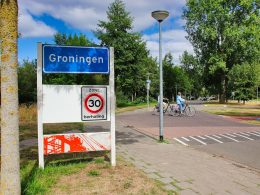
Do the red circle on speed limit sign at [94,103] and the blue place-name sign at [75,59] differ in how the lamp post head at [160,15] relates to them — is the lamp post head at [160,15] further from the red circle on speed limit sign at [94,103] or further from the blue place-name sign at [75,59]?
the red circle on speed limit sign at [94,103]

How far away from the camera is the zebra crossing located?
417 inches

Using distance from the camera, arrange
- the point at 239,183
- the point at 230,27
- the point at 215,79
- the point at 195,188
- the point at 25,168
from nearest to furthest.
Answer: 1. the point at 195,188
2. the point at 239,183
3. the point at 25,168
4. the point at 230,27
5. the point at 215,79

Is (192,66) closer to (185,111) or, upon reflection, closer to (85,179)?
(185,111)

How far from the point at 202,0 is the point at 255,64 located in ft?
41.0

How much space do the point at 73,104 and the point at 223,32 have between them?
3976 cm

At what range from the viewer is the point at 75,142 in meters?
6.30

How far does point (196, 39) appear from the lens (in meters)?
46.3

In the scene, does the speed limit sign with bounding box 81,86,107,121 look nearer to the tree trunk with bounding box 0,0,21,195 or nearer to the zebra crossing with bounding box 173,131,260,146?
the tree trunk with bounding box 0,0,21,195

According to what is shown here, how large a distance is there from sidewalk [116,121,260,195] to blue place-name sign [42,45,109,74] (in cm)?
231

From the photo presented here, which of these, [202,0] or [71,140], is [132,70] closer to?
[202,0]

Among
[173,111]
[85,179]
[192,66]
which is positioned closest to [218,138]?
[85,179]

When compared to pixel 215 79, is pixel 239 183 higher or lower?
lower

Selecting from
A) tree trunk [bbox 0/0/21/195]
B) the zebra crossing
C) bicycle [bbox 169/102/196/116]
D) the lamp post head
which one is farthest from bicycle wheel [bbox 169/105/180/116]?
tree trunk [bbox 0/0/21/195]

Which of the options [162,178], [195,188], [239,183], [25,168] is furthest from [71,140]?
[239,183]
